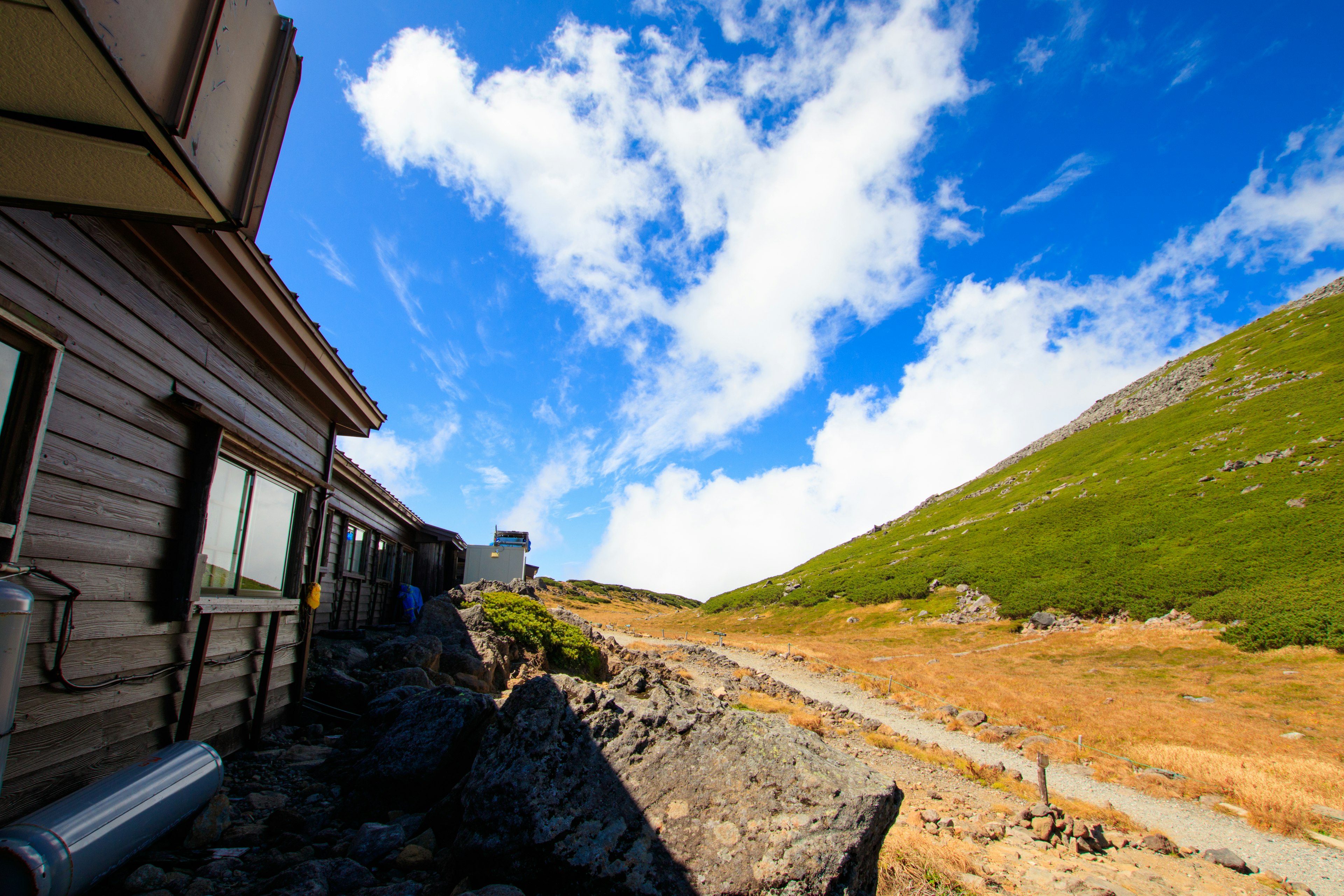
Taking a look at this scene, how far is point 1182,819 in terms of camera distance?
11008 millimetres

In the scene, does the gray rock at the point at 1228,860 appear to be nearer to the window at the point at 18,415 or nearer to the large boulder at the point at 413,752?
the large boulder at the point at 413,752

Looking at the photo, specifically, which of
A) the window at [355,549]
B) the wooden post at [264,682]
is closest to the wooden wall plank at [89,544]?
the wooden post at [264,682]

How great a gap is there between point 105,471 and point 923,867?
29.2 feet

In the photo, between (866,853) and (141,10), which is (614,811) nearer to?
(866,853)

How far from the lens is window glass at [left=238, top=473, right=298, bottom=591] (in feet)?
20.3

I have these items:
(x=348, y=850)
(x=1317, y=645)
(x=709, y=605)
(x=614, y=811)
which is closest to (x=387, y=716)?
(x=348, y=850)

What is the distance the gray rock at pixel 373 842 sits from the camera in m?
4.05

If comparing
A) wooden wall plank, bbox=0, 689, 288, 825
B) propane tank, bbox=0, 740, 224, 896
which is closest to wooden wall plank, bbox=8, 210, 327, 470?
wooden wall plank, bbox=0, 689, 288, 825

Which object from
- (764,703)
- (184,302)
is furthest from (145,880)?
(764,703)

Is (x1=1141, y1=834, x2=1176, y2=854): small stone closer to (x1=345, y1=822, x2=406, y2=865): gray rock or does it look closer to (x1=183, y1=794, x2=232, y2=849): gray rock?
(x1=345, y1=822, x2=406, y2=865): gray rock

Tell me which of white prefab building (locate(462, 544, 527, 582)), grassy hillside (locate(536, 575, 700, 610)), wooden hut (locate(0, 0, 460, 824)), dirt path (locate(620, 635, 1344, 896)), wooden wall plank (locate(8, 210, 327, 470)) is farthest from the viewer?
grassy hillside (locate(536, 575, 700, 610))

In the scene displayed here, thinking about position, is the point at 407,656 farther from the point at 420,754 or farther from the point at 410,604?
the point at 410,604

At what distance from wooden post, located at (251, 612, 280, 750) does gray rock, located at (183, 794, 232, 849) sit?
2185mm

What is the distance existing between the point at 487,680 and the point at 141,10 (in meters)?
11.0
